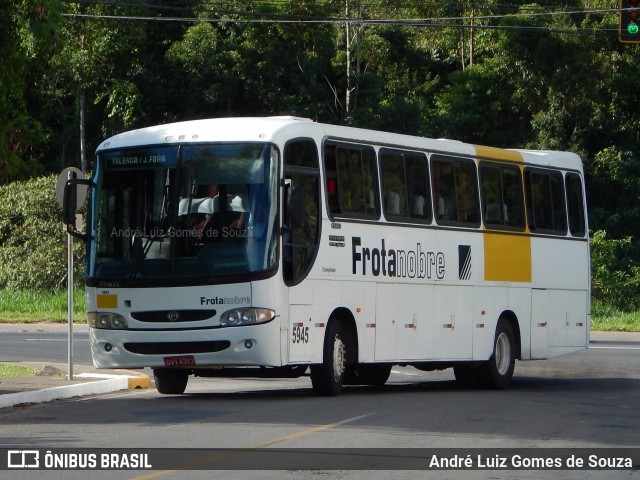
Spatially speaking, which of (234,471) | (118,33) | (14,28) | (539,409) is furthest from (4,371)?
(118,33)

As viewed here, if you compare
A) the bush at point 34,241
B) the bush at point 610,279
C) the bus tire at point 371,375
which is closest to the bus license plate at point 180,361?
the bus tire at point 371,375

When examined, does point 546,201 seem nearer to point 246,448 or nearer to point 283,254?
point 283,254

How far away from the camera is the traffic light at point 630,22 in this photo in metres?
23.0

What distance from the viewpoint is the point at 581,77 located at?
45.3 metres

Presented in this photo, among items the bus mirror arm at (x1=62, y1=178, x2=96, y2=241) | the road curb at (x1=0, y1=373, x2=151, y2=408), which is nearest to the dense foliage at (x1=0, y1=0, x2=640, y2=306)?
the road curb at (x1=0, y1=373, x2=151, y2=408)

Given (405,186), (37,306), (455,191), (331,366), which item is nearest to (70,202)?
(331,366)

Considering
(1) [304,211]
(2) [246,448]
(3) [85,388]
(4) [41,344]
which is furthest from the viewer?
(4) [41,344]

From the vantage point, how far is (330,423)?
13383 mm

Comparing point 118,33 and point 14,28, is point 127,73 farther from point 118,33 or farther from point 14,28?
point 14,28

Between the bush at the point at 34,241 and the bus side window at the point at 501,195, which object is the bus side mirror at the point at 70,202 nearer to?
the bus side window at the point at 501,195

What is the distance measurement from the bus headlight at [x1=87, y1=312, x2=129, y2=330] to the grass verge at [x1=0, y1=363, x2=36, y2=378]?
334cm

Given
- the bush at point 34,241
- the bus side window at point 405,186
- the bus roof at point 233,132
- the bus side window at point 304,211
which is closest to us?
the bus side window at point 304,211

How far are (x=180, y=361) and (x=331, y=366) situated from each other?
2.03 meters

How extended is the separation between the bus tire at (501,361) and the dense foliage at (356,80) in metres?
23.7
